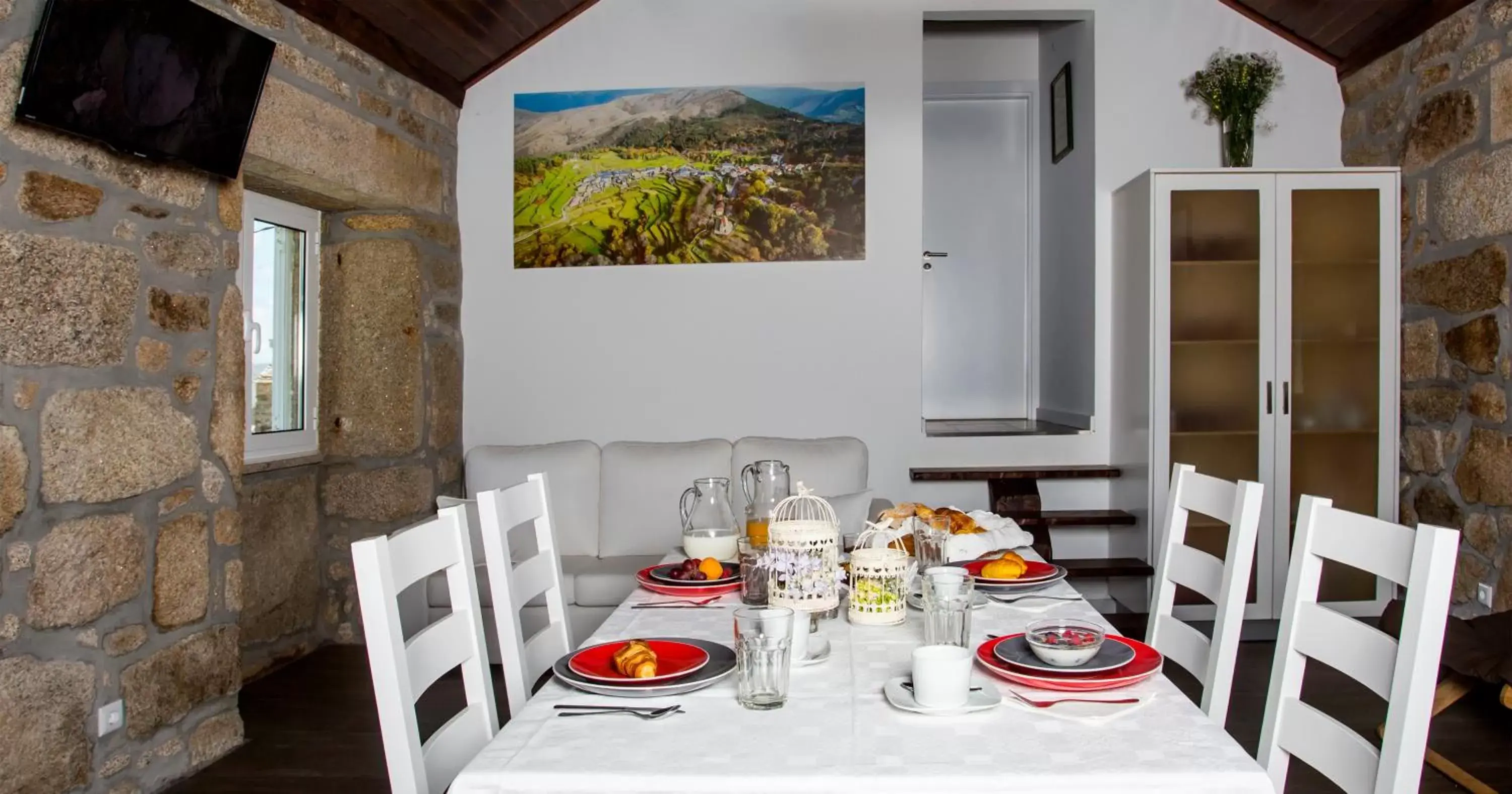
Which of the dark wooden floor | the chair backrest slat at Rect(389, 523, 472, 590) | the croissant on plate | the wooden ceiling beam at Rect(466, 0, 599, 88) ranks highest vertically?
the wooden ceiling beam at Rect(466, 0, 599, 88)

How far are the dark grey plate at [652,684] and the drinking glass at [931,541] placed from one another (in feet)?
1.84

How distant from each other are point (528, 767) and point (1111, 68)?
4228 millimetres

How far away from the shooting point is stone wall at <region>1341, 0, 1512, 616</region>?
3617mm

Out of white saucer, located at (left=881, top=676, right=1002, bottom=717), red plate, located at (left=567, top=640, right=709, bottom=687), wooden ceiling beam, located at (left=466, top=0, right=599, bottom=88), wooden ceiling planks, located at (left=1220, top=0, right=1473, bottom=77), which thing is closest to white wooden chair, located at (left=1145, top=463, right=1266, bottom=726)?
white saucer, located at (left=881, top=676, right=1002, bottom=717)

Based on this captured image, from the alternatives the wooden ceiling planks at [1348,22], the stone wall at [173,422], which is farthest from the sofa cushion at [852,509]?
the wooden ceiling planks at [1348,22]

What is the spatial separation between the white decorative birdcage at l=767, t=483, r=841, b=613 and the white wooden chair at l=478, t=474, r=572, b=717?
0.46 metres

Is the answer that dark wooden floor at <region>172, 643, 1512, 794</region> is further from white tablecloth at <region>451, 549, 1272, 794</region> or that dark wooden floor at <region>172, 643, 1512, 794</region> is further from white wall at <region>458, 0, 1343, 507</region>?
white tablecloth at <region>451, 549, 1272, 794</region>

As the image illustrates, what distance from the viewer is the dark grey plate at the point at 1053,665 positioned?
4.81 feet

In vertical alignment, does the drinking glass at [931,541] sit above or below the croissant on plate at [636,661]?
above

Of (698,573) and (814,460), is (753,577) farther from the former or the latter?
(814,460)

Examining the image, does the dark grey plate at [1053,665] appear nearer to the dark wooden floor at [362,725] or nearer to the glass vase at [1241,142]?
the dark wooden floor at [362,725]

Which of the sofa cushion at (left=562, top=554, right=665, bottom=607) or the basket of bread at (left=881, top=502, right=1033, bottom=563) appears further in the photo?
the sofa cushion at (left=562, top=554, right=665, bottom=607)

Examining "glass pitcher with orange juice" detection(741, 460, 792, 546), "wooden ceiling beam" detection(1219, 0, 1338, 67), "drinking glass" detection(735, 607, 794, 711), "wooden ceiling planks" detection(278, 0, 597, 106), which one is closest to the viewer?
"drinking glass" detection(735, 607, 794, 711)

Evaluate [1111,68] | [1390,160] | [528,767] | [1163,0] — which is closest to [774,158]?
[1111,68]
